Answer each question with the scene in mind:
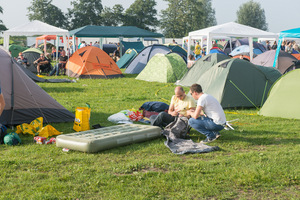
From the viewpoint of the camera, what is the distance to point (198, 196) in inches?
161

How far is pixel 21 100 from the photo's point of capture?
25.2 feet

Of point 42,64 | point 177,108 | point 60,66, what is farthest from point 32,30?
point 177,108

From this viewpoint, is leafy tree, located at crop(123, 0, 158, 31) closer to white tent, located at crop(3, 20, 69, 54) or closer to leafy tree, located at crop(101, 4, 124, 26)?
leafy tree, located at crop(101, 4, 124, 26)

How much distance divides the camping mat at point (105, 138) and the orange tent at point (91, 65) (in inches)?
436

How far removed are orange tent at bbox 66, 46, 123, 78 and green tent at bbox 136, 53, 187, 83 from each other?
6.74 feet

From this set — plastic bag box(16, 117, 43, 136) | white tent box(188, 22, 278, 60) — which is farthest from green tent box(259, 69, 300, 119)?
white tent box(188, 22, 278, 60)

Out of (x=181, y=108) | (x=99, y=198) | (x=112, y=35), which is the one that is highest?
(x=112, y=35)

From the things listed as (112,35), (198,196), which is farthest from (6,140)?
(112,35)

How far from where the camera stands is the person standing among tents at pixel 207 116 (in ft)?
21.0

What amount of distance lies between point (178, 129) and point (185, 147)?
28.8 inches

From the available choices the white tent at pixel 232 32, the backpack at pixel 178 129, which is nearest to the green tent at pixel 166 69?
the white tent at pixel 232 32

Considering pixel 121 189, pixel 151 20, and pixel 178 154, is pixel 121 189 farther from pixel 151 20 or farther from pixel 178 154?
pixel 151 20

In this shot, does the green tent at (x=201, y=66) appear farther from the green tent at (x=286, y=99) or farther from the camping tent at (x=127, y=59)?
the camping tent at (x=127, y=59)

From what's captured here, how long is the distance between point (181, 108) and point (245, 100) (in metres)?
3.36
